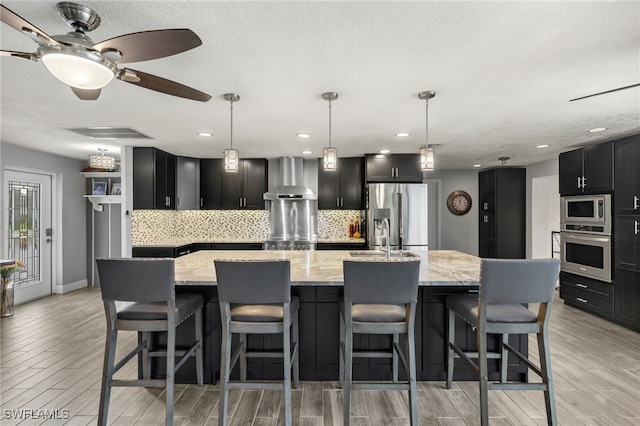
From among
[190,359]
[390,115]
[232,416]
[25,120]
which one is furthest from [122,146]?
[232,416]

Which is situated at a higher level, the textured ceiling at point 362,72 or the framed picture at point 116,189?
the textured ceiling at point 362,72

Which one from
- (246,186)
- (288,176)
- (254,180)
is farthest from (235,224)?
(288,176)

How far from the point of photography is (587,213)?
4531 millimetres

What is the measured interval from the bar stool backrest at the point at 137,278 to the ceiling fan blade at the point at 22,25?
46.8 inches

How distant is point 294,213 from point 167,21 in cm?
436

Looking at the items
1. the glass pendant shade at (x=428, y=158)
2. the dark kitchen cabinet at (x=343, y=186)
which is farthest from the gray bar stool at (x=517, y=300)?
the dark kitchen cabinet at (x=343, y=186)

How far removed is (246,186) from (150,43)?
457cm

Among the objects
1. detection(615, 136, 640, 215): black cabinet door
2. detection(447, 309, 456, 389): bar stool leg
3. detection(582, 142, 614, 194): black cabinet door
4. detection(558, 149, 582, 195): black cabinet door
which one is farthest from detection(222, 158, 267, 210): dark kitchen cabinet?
detection(615, 136, 640, 215): black cabinet door

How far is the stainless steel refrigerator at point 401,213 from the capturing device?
5.29 metres

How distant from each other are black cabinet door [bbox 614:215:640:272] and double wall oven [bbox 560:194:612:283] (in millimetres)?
86

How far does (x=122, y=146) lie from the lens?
484 cm

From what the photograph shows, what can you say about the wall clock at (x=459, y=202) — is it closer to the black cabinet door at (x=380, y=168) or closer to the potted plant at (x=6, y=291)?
the black cabinet door at (x=380, y=168)

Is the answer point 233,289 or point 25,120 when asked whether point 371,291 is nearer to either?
point 233,289

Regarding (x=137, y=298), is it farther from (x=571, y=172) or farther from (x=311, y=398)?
(x=571, y=172)
